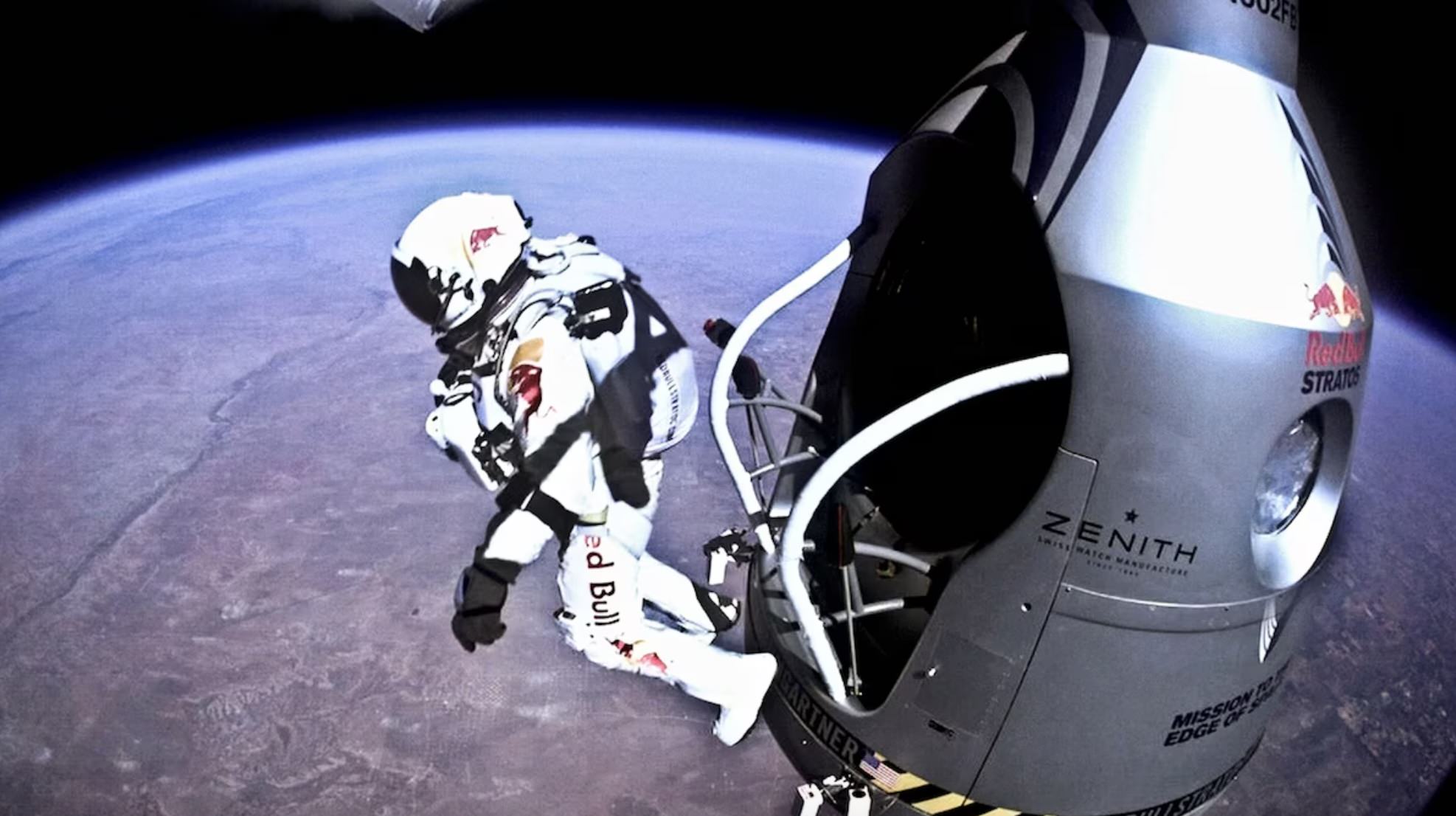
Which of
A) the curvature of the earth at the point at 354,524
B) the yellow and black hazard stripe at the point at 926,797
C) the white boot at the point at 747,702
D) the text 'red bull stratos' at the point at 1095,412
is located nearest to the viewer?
the text 'red bull stratos' at the point at 1095,412

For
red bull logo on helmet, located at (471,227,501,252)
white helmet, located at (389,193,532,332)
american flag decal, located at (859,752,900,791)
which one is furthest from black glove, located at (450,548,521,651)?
american flag decal, located at (859,752,900,791)

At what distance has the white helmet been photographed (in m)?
1.96

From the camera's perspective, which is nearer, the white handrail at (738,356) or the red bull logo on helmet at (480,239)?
the white handrail at (738,356)

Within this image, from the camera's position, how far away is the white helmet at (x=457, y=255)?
196cm

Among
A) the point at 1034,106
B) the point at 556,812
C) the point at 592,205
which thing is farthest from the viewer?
the point at 592,205

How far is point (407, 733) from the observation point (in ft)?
8.54

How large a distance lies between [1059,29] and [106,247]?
202 inches

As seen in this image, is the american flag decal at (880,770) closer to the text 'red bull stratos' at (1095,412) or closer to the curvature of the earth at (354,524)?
the text 'red bull stratos' at (1095,412)

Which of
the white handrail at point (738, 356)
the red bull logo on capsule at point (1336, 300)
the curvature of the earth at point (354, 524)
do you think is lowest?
the curvature of the earth at point (354, 524)

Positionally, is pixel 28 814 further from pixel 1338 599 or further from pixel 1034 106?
pixel 1338 599

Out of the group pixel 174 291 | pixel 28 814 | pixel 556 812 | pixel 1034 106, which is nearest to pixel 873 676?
pixel 556 812

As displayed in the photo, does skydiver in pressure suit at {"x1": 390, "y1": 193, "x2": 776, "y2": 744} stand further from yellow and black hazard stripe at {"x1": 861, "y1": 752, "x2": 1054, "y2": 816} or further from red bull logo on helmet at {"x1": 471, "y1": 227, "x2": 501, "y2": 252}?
yellow and black hazard stripe at {"x1": 861, "y1": 752, "x2": 1054, "y2": 816}

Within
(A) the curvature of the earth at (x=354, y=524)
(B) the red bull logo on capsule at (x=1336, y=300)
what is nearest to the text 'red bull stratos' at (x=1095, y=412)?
(B) the red bull logo on capsule at (x=1336, y=300)

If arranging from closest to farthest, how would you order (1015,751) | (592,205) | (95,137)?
(1015,751)
(592,205)
(95,137)
